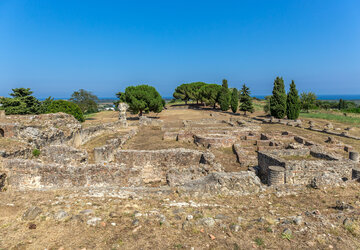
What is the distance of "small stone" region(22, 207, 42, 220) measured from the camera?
4561 mm

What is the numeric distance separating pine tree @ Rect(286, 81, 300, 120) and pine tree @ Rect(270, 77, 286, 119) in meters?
0.76

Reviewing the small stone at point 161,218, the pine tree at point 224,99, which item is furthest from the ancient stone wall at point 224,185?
the pine tree at point 224,99

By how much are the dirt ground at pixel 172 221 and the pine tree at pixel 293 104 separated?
115 feet

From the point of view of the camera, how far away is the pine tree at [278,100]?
127 ft

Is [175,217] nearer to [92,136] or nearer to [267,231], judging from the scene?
[267,231]

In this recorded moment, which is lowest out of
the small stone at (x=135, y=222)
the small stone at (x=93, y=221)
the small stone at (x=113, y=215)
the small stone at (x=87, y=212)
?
the small stone at (x=135, y=222)

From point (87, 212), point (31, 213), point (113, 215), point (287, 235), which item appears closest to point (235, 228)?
point (287, 235)

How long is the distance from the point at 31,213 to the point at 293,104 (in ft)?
135

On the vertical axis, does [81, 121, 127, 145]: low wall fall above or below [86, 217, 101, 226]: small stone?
above

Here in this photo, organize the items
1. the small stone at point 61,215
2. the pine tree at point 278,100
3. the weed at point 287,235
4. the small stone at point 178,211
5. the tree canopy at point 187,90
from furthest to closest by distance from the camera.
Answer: the tree canopy at point 187,90, the pine tree at point 278,100, the small stone at point 178,211, the small stone at point 61,215, the weed at point 287,235

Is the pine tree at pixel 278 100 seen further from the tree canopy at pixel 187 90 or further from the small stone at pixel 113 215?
the small stone at pixel 113 215

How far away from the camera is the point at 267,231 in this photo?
170 inches

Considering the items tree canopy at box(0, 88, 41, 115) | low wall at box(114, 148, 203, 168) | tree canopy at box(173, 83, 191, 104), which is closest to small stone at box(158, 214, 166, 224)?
low wall at box(114, 148, 203, 168)

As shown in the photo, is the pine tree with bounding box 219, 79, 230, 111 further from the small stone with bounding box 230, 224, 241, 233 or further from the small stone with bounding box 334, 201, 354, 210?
the small stone with bounding box 230, 224, 241, 233
